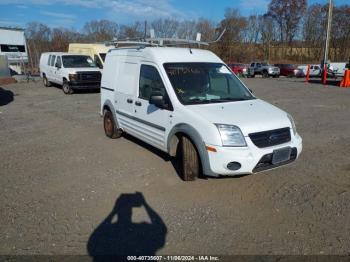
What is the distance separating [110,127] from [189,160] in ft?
10.9

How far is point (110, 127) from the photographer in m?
7.75

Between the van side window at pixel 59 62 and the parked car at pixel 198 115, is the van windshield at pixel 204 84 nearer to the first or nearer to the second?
the parked car at pixel 198 115

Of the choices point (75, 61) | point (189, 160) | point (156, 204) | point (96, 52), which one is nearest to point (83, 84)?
point (75, 61)

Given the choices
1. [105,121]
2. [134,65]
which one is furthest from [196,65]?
[105,121]

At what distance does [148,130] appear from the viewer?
6.00 meters

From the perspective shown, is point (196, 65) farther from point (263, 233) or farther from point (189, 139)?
point (263, 233)

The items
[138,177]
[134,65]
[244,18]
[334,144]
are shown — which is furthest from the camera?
[244,18]

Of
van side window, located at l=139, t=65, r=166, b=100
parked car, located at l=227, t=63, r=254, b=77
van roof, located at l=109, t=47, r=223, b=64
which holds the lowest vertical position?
van side window, located at l=139, t=65, r=166, b=100

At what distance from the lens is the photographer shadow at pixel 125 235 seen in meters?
3.45

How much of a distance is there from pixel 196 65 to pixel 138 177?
7.16 feet

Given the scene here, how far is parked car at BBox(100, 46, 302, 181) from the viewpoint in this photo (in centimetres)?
→ 457

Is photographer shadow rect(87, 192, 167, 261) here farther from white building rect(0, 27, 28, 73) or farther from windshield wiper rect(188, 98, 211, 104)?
white building rect(0, 27, 28, 73)

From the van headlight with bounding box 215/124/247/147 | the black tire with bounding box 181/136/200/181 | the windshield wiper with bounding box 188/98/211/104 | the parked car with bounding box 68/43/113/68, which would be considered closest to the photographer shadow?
the black tire with bounding box 181/136/200/181

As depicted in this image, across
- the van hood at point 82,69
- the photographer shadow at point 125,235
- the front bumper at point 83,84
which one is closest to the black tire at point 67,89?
the front bumper at point 83,84
